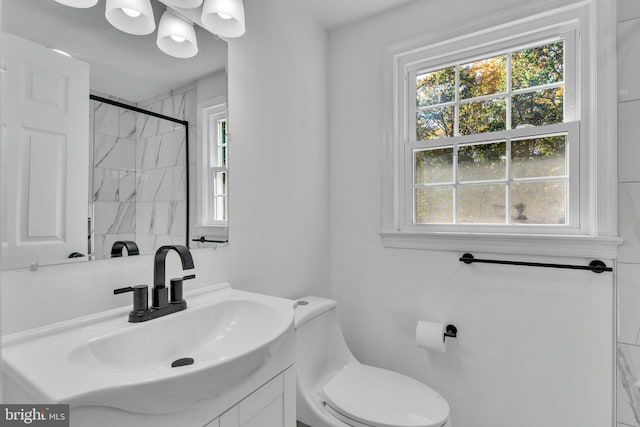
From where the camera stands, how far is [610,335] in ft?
4.12

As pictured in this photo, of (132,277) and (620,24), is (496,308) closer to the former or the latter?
(620,24)

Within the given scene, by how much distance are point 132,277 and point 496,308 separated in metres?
1.53

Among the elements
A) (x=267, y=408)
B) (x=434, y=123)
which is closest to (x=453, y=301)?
(x=434, y=123)

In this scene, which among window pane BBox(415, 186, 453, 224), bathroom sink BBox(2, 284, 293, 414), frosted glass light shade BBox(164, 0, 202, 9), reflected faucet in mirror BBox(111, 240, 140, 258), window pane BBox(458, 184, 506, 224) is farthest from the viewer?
window pane BBox(415, 186, 453, 224)

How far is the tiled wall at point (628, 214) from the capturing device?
120 centimetres

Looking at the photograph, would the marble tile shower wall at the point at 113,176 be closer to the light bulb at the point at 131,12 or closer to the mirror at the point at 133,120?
the mirror at the point at 133,120

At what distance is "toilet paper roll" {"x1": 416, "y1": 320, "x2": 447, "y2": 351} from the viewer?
1.47m

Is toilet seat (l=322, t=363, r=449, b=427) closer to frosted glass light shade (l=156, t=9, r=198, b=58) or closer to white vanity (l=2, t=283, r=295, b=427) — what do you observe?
white vanity (l=2, t=283, r=295, b=427)

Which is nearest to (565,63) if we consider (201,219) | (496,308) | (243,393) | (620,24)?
(620,24)

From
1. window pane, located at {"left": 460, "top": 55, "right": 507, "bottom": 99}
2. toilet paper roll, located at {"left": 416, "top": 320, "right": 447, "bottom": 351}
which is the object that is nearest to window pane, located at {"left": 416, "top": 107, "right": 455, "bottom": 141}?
window pane, located at {"left": 460, "top": 55, "right": 507, "bottom": 99}

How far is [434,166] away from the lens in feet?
5.56

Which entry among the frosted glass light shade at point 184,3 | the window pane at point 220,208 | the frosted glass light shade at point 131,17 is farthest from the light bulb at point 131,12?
the window pane at point 220,208

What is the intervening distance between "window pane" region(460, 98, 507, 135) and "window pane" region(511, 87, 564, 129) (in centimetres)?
5

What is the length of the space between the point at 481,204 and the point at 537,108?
50cm
